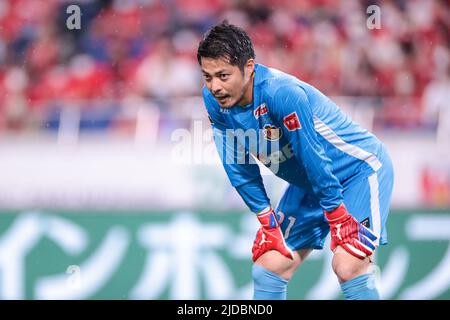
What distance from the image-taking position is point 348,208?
4.11 meters

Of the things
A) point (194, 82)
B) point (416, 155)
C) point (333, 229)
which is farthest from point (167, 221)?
point (333, 229)

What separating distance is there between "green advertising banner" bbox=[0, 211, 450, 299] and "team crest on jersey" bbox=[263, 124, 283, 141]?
238 centimetres

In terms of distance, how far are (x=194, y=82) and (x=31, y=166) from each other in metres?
1.66

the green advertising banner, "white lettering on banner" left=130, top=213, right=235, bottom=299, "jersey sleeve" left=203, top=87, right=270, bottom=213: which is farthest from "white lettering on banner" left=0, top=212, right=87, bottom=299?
"jersey sleeve" left=203, top=87, right=270, bottom=213

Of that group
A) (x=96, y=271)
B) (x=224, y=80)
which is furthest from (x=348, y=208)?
(x=96, y=271)

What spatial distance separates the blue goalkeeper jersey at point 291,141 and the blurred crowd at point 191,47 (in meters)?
2.88

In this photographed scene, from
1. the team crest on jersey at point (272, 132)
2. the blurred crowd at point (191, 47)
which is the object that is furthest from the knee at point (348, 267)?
the blurred crowd at point (191, 47)

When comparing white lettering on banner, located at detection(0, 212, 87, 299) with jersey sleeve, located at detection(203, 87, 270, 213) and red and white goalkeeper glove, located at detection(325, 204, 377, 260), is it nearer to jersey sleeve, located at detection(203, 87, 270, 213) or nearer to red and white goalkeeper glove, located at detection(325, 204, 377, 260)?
jersey sleeve, located at detection(203, 87, 270, 213)

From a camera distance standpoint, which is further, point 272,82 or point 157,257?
point 157,257

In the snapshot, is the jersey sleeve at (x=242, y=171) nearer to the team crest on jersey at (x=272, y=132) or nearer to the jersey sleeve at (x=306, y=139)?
the team crest on jersey at (x=272, y=132)

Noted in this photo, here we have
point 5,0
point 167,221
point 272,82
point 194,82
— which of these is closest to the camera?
point 272,82

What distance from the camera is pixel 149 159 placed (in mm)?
6598
